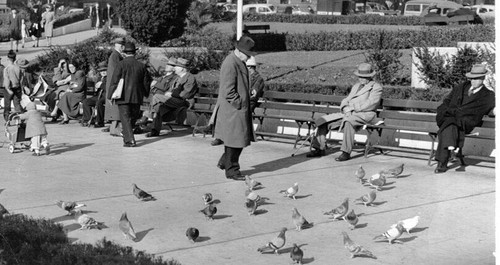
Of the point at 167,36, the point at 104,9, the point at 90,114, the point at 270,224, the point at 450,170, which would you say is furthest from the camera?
the point at 104,9

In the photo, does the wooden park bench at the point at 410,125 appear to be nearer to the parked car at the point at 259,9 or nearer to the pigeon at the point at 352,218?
the pigeon at the point at 352,218

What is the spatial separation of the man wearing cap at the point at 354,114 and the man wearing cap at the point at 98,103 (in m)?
4.54

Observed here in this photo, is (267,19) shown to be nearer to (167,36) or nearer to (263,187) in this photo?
(167,36)

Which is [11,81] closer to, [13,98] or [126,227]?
[13,98]

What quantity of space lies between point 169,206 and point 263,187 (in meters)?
1.44

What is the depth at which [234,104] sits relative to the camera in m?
11.1

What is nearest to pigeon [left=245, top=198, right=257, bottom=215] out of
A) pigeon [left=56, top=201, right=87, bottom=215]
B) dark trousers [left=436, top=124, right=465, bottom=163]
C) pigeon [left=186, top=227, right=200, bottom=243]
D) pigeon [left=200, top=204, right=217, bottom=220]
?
pigeon [left=200, top=204, right=217, bottom=220]

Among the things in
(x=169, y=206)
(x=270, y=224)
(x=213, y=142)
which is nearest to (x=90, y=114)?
(x=213, y=142)

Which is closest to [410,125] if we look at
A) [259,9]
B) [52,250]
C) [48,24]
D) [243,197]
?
[243,197]

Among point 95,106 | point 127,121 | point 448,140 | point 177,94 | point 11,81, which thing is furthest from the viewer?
point 11,81

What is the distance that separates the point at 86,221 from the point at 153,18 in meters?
19.1

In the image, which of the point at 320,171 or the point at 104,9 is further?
the point at 104,9

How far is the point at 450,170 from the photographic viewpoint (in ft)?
38.5

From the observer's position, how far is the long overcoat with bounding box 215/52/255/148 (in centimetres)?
1103
